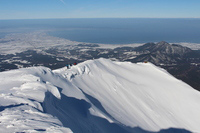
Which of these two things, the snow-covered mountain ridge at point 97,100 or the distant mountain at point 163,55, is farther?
the distant mountain at point 163,55

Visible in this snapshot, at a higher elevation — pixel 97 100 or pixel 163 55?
pixel 97 100

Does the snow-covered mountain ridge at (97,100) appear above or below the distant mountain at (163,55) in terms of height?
above

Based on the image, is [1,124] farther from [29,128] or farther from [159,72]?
[159,72]

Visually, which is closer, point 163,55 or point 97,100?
point 97,100

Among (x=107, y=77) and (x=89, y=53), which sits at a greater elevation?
(x=107, y=77)

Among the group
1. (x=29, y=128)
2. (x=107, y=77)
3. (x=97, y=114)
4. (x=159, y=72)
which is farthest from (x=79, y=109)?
(x=159, y=72)

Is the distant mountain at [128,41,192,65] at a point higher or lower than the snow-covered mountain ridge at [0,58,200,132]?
lower

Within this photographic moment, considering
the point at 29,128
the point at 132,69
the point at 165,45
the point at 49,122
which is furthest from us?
the point at 165,45

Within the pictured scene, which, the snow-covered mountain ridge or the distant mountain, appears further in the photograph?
the distant mountain
